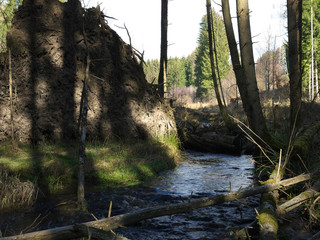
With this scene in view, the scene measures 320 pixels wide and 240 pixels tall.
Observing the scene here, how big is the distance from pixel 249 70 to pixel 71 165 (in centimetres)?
544

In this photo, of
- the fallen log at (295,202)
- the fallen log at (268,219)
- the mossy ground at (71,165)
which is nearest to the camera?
the fallen log at (268,219)

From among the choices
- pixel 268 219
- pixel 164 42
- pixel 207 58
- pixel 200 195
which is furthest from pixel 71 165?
pixel 207 58

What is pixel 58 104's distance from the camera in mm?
8703

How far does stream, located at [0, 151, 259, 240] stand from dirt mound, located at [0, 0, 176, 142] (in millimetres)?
2883

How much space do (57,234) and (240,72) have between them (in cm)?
696

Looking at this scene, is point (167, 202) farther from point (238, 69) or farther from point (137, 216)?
point (238, 69)

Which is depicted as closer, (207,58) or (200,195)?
(200,195)

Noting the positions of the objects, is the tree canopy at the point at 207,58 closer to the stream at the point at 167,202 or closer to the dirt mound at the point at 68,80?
the dirt mound at the point at 68,80

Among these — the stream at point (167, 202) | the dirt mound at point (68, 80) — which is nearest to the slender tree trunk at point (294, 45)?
the stream at point (167, 202)

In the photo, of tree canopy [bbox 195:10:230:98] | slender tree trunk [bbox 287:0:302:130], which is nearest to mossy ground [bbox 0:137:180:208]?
slender tree trunk [bbox 287:0:302:130]

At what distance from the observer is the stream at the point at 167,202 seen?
423cm

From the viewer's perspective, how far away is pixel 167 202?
5609 mm

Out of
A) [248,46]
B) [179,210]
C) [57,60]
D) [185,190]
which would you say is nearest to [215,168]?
[185,190]

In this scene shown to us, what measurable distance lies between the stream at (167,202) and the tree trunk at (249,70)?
1459 mm
